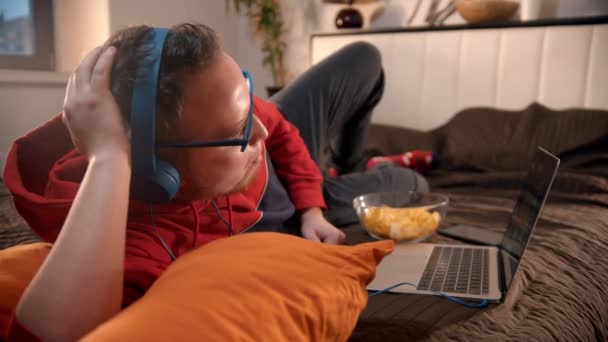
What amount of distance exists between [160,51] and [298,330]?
1.09ft

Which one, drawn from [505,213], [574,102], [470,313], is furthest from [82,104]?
[574,102]

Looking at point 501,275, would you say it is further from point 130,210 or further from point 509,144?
point 509,144

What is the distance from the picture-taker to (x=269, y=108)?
3.98 ft

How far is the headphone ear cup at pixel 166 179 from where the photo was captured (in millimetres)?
603

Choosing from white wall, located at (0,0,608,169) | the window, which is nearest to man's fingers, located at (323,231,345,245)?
white wall, located at (0,0,608,169)

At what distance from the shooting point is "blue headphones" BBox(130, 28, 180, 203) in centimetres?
57

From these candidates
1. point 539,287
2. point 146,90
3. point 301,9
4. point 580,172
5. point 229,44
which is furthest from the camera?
point 229,44

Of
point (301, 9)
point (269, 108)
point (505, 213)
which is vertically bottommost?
point (505, 213)

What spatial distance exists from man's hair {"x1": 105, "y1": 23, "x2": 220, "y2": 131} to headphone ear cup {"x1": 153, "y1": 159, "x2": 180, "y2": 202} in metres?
0.04

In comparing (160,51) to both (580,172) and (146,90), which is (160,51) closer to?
(146,90)

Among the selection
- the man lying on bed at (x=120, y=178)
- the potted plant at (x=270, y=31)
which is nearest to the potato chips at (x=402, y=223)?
the man lying on bed at (x=120, y=178)

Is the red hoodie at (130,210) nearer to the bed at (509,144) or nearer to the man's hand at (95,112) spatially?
the man's hand at (95,112)

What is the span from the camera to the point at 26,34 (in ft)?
8.87

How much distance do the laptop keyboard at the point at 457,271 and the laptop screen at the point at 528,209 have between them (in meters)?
0.04
